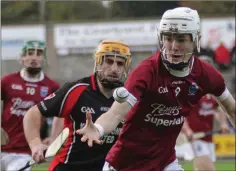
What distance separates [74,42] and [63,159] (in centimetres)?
1546

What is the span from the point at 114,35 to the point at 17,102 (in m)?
12.4

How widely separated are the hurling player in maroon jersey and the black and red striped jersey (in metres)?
0.48

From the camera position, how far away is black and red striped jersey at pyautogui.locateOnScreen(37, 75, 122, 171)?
17.8 feet

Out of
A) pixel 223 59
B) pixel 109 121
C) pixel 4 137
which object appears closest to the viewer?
pixel 109 121

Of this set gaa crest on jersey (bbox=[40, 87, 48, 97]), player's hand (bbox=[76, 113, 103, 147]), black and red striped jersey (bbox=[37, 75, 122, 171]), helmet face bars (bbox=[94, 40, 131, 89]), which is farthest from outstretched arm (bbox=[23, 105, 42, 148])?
gaa crest on jersey (bbox=[40, 87, 48, 97])

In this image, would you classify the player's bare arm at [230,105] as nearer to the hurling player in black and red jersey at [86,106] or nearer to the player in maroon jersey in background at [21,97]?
the hurling player in black and red jersey at [86,106]

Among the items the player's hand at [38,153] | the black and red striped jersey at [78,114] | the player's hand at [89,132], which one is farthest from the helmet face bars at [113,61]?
the player's hand at [89,132]

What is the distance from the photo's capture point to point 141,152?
494 cm

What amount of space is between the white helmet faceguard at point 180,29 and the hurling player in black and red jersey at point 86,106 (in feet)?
2.48

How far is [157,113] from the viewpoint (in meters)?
4.78

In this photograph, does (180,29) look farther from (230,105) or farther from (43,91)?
(43,91)

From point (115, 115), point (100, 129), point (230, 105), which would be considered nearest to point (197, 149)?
point (230, 105)

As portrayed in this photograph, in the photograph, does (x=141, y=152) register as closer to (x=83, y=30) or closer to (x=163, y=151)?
(x=163, y=151)

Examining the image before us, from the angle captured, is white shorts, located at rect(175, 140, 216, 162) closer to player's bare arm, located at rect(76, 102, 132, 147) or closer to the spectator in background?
player's bare arm, located at rect(76, 102, 132, 147)
